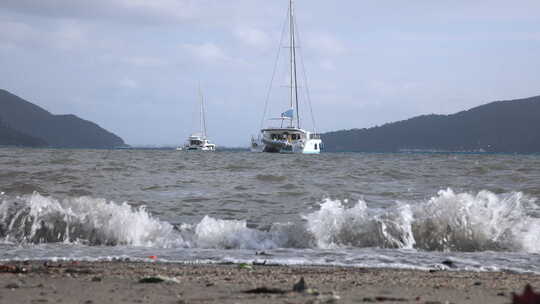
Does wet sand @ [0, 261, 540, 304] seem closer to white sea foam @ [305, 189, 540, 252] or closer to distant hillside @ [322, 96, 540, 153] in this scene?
white sea foam @ [305, 189, 540, 252]

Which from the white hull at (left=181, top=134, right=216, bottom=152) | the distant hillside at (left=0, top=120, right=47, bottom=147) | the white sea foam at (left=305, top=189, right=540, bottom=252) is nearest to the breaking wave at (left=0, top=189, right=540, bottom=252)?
the white sea foam at (left=305, top=189, right=540, bottom=252)

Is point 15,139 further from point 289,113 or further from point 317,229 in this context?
point 317,229

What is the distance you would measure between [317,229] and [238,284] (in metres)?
3.64

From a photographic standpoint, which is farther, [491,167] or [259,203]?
[491,167]

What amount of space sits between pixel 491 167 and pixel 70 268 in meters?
22.1

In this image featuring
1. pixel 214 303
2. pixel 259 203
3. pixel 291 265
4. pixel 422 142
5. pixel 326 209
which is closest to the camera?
pixel 214 303

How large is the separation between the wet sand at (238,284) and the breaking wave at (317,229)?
6.60ft

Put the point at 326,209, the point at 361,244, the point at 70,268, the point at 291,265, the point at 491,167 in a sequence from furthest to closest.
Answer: the point at 491,167
the point at 326,209
the point at 361,244
the point at 291,265
the point at 70,268

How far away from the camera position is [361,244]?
8.38m

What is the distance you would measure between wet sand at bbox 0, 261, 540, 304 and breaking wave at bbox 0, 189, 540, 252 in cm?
201

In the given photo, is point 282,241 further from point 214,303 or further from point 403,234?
point 214,303

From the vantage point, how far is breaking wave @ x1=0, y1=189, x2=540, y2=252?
834 cm

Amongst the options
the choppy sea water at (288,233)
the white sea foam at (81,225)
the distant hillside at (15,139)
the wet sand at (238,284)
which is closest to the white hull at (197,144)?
the distant hillside at (15,139)

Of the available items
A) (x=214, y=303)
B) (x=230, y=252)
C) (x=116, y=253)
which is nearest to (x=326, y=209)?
(x=230, y=252)
